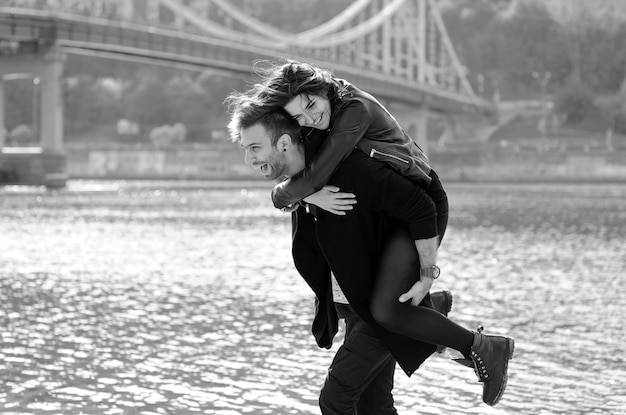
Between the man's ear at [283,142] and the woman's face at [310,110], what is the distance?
0.07 meters

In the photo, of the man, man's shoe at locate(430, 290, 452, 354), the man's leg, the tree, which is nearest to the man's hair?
the man

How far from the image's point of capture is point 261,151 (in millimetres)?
4055

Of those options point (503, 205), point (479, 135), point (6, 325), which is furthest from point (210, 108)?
point (6, 325)

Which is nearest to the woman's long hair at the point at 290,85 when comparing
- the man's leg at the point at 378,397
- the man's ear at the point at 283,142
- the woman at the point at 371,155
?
the woman at the point at 371,155

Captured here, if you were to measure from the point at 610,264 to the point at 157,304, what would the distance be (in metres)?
7.31

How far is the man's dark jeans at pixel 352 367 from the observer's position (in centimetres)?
415

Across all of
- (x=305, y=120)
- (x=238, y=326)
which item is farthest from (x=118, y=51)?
(x=305, y=120)

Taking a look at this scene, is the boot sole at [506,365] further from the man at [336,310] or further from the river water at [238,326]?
the river water at [238,326]

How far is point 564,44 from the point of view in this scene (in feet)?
480

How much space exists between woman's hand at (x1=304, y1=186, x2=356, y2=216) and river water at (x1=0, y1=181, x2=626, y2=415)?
2157mm

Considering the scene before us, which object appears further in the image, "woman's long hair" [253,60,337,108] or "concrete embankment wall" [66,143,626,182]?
"concrete embankment wall" [66,143,626,182]

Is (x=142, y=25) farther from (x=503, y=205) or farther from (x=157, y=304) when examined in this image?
(x=157, y=304)

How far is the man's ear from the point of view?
4.05 meters

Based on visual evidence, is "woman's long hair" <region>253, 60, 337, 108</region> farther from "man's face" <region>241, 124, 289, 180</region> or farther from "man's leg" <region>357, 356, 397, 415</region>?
"man's leg" <region>357, 356, 397, 415</region>
